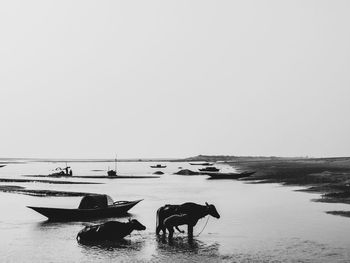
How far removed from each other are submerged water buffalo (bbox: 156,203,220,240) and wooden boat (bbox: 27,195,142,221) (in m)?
7.23

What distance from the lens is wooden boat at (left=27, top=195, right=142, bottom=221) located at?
29047 mm

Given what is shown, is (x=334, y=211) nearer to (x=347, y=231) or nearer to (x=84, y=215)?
(x=347, y=231)

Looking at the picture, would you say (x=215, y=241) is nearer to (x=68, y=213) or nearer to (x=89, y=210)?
(x=89, y=210)

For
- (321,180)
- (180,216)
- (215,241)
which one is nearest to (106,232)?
(180,216)

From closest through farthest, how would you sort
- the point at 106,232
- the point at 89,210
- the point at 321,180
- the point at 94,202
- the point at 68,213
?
the point at 106,232 < the point at 68,213 < the point at 89,210 < the point at 94,202 < the point at 321,180

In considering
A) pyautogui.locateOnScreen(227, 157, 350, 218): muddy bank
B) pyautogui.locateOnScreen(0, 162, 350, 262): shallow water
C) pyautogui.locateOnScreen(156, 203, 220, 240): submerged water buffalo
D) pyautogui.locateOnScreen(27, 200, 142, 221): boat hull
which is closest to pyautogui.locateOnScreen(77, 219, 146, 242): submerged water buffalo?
pyautogui.locateOnScreen(0, 162, 350, 262): shallow water

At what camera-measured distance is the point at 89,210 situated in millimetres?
29375

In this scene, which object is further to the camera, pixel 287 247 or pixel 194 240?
pixel 194 240

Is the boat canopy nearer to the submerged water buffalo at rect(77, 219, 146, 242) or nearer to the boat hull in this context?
the boat hull

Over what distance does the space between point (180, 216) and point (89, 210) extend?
8.64m

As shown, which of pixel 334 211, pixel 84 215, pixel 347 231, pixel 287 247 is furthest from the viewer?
pixel 334 211

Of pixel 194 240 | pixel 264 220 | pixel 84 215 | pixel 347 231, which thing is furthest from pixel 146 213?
pixel 347 231

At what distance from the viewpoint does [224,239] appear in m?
22.9

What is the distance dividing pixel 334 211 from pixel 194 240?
13238 millimetres
